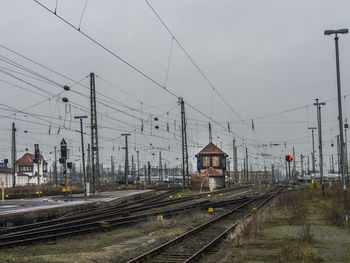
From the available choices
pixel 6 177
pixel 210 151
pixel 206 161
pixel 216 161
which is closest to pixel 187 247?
pixel 216 161

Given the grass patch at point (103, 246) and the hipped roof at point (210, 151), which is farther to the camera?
the hipped roof at point (210, 151)

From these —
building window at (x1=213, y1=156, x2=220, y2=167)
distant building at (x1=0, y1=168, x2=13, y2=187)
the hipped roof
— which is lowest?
distant building at (x1=0, y1=168, x2=13, y2=187)

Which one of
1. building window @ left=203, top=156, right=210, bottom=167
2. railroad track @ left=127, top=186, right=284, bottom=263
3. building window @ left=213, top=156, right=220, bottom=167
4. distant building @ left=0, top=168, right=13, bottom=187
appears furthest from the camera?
building window @ left=203, top=156, right=210, bottom=167

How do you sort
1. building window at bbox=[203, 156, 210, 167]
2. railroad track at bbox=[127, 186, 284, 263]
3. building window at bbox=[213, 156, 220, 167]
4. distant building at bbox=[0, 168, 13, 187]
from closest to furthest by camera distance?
railroad track at bbox=[127, 186, 284, 263], distant building at bbox=[0, 168, 13, 187], building window at bbox=[213, 156, 220, 167], building window at bbox=[203, 156, 210, 167]

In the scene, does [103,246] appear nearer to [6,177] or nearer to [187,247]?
[187,247]

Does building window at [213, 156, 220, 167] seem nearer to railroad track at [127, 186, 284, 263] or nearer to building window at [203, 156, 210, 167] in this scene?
building window at [203, 156, 210, 167]

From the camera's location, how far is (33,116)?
3045cm

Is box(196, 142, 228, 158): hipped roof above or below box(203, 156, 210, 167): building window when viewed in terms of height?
above

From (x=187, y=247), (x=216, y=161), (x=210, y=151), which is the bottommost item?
(x=187, y=247)

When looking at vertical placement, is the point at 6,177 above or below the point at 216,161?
below

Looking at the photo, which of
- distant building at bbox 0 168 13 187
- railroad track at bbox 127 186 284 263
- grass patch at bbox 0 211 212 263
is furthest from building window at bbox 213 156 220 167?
railroad track at bbox 127 186 284 263

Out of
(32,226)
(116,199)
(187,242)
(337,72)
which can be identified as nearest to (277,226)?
(187,242)

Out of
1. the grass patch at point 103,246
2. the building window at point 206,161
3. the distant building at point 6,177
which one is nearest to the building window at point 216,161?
the building window at point 206,161

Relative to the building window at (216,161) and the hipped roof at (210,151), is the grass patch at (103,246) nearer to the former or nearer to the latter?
the building window at (216,161)
